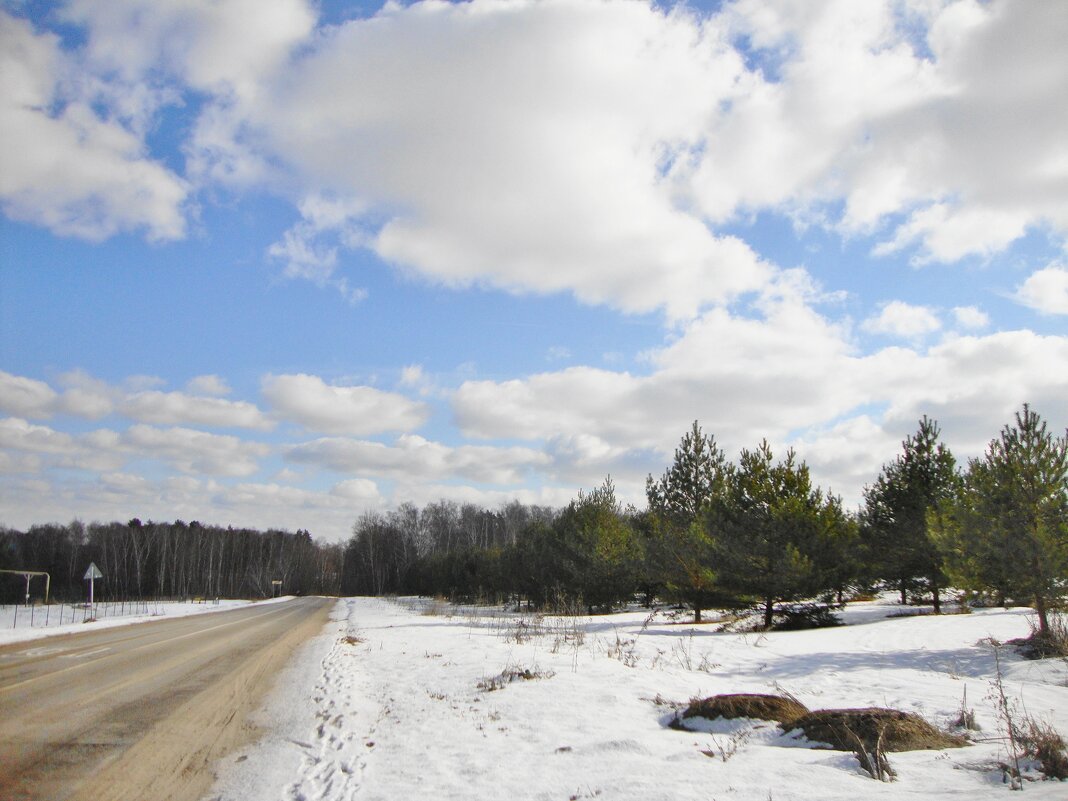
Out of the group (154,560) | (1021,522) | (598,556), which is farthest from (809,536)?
(154,560)

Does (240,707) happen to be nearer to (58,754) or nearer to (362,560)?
(58,754)

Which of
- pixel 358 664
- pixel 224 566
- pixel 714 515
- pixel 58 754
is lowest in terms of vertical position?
pixel 224 566

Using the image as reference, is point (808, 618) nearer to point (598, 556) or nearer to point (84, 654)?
point (598, 556)

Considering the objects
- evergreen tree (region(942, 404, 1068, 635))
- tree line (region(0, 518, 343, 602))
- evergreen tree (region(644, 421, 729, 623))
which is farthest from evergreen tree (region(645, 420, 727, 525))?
tree line (region(0, 518, 343, 602))

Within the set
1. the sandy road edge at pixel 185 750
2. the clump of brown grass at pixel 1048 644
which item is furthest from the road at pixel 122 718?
the clump of brown grass at pixel 1048 644

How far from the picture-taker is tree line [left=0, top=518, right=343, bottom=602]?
89.7m

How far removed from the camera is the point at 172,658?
560 inches

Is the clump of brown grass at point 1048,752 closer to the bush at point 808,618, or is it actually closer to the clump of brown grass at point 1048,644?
the clump of brown grass at point 1048,644

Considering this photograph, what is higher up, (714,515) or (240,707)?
(714,515)

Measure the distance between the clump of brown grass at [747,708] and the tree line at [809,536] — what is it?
434 inches

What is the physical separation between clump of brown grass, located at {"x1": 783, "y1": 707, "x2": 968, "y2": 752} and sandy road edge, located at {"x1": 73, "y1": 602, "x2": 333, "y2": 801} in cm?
556

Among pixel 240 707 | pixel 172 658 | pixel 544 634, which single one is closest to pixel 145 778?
pixel 240 707

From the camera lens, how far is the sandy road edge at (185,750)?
5.19 metres

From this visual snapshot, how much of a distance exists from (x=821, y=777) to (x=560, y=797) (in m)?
2.04
